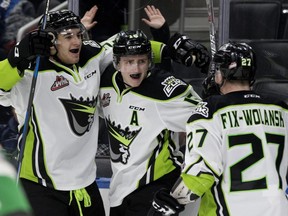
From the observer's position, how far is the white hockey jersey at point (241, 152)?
206cm

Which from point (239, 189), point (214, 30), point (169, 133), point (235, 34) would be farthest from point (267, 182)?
point (235, 34)

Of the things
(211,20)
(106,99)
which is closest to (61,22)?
(106,99)

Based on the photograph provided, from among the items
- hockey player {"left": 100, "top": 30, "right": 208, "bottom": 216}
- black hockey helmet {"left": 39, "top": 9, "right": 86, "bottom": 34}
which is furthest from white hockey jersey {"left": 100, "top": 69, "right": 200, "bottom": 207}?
black hockey helmet {"left": 39, "top": 9, "right": 86, "bottom": 34}

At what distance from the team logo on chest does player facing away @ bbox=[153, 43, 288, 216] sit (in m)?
0.59

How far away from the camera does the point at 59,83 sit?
8.24 ft

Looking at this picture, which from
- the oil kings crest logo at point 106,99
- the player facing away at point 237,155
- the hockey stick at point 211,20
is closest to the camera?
the player facing away at point 237,155

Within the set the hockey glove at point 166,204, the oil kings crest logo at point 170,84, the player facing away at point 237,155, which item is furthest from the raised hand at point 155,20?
the hockey glove at point 166,204

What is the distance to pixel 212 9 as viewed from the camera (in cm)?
327

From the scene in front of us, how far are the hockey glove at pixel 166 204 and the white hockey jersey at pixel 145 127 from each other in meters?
0.31

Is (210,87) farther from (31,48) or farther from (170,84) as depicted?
(31,48)

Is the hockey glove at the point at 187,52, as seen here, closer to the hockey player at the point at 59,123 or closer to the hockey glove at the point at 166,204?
the hockey player at the point at 59,123

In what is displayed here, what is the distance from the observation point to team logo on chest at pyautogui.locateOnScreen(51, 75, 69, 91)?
2.51 m

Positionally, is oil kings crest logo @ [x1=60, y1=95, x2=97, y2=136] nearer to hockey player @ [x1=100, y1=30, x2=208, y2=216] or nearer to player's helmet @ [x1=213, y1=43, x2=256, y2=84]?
hockey player @ [x1=100, y1=30, x2=208, y2=216]

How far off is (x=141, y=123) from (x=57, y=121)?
0.31m
